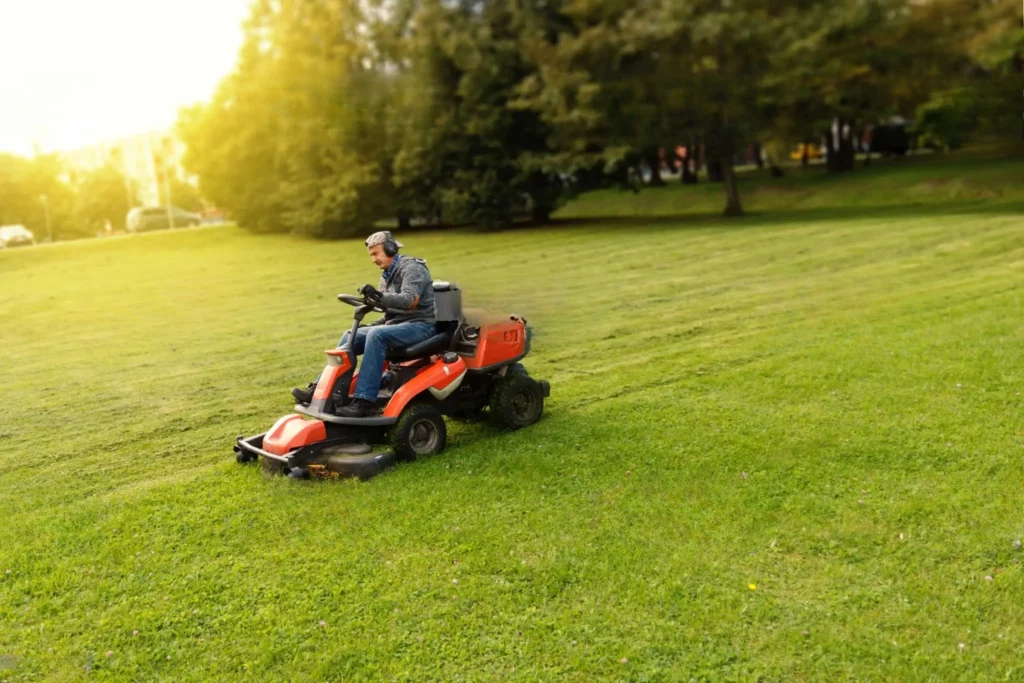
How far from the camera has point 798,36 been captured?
25562 millimetres

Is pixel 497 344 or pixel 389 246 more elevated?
pixel 389 246

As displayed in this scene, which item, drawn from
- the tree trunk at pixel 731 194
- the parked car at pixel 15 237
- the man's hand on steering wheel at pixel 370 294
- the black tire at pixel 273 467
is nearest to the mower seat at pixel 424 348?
the man's hand on steering wheel at pixel 370 294

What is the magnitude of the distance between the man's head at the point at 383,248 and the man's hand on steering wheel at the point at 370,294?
35 centimetres

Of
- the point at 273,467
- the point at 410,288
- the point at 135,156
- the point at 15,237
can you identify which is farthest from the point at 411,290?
the point at 135,156

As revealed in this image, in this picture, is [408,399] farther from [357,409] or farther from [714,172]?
[714,172]

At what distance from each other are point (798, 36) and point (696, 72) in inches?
131

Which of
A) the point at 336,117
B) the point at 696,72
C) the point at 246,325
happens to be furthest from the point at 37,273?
the point at 696,72

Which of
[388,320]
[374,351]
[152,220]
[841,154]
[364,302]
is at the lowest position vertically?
[374,351]

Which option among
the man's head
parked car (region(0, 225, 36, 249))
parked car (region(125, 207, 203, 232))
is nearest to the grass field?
the man's head

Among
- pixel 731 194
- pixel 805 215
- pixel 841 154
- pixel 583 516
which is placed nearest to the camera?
pixel 583 516

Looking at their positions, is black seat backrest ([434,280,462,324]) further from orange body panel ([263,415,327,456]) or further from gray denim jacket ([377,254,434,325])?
orange body panel ([263,415,327,456])

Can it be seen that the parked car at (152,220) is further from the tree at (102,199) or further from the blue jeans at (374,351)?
the blue jeans at (374,351)

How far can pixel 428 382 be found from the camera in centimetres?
645

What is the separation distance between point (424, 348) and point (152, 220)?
48.5 meters
